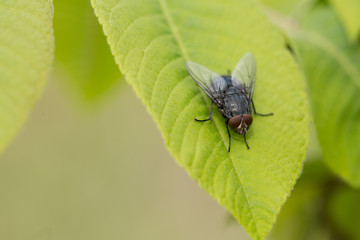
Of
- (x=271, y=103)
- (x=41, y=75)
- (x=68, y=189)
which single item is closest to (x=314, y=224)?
(x=271, y=103)

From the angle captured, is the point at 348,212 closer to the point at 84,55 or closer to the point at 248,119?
the point at 248,119

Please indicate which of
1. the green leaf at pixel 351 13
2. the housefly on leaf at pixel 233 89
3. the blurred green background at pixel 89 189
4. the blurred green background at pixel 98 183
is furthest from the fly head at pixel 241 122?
the blurred green background at pixel 89 189

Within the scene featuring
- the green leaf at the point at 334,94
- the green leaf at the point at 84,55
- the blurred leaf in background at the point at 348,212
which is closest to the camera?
the green leaf at the point at 334,94

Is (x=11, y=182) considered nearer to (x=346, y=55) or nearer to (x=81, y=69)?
(x=81, y=69)

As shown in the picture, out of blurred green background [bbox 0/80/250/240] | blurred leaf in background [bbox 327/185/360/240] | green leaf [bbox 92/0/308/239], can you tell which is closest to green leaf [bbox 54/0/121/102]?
green leaf [bbox 92/0/308/239]

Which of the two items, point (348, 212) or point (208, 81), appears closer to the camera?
point (208, 81)

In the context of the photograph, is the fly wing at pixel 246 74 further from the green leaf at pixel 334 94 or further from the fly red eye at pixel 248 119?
the green leaf at pixel 334 94

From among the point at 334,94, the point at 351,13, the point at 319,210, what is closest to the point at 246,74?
the point at 334,94
